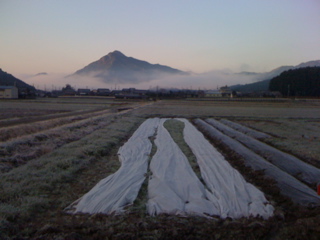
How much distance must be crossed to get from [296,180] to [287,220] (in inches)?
93.8

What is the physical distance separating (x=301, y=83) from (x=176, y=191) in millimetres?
101965

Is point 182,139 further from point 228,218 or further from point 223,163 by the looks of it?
point 228,218

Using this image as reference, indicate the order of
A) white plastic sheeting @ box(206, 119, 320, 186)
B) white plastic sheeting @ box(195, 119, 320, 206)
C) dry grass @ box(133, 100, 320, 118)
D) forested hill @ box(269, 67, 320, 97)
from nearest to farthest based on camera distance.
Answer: white plastic sheeting @ box(195, 119, 320, 206) → white plastic sheeting @ box(206, 119, 320, 186) → dry grass @ box(133, 100, 320, 118) → forested hill @ box(269, 67, 320, 97)

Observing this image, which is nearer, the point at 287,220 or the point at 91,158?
the point at 287,220

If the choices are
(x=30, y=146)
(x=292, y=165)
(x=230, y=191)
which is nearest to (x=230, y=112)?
(x=292, y=165)

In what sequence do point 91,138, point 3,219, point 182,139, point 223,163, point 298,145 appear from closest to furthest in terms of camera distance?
point 3,219 < point 223,163 < point 298,145 < point 91,138 < point 182,139

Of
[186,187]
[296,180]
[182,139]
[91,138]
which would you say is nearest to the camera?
[186,187]

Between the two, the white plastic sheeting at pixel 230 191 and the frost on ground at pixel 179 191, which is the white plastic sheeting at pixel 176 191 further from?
the white plastic sheeting at pixel 230 191

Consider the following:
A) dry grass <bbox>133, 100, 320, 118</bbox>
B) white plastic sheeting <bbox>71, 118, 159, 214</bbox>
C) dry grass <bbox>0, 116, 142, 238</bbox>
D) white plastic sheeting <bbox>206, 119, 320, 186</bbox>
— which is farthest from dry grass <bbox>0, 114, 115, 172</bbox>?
dry grass <bbox>133, 100, 320, 118</bbox>

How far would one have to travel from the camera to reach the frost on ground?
5.55m

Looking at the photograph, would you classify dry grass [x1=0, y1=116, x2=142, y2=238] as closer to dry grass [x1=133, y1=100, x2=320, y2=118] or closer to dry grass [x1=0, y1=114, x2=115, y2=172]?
dry grass [x1=0, y1=114, x2=115, y2=172]

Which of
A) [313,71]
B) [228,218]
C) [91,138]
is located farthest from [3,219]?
[313,71]

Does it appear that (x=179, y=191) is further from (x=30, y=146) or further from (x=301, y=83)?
(x=301, y=83)

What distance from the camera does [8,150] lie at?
9906 millimetres
